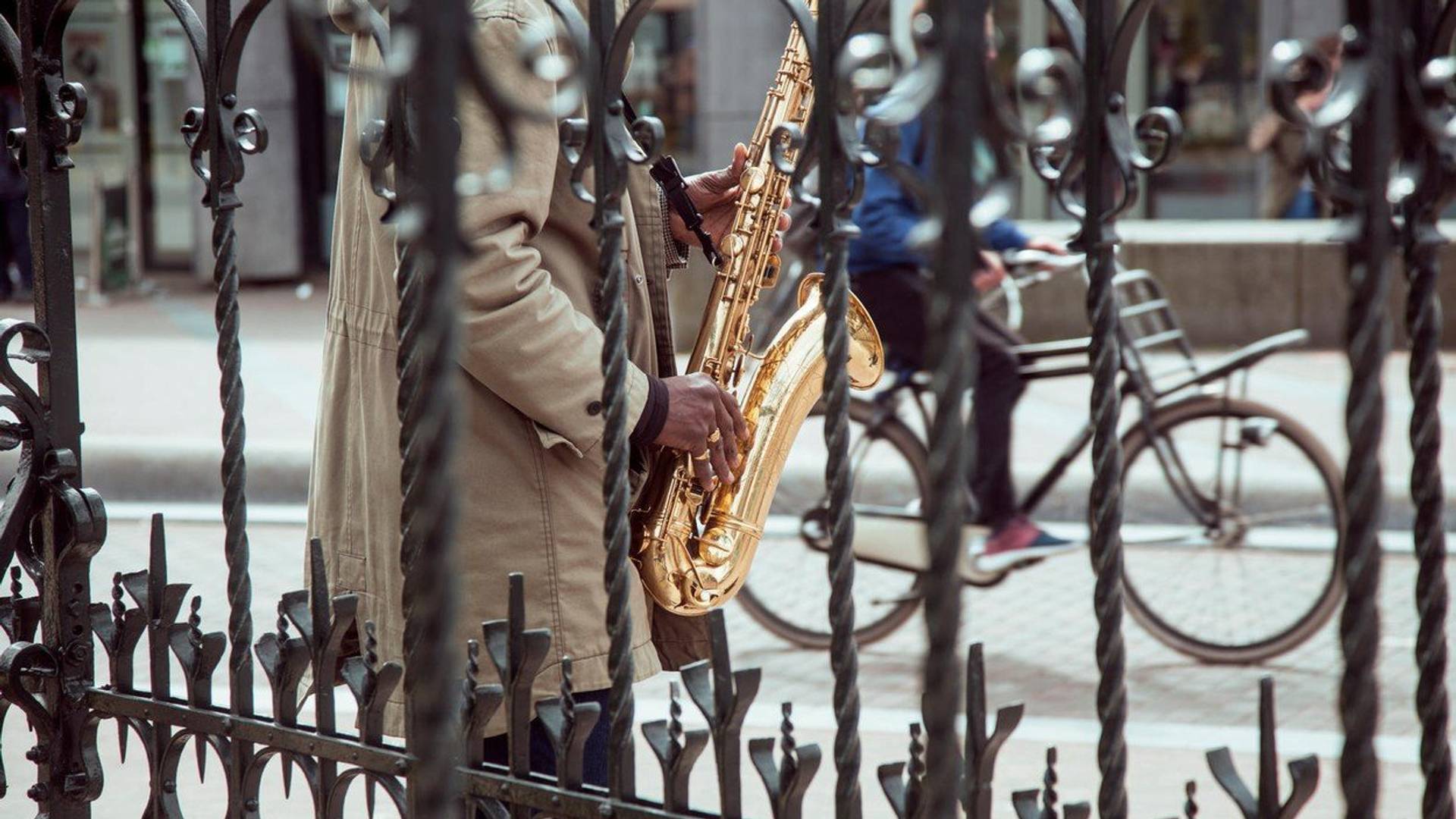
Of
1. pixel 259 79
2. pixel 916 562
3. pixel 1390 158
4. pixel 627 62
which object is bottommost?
pixel 916 562

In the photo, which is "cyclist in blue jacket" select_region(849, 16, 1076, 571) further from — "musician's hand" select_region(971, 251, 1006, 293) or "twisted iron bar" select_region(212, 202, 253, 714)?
"twisted iron bar" select_region(212, 202, 253, 714)

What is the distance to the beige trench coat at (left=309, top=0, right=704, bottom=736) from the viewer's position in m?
2.45

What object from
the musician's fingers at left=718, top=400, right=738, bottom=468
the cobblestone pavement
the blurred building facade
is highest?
the blurred building facade

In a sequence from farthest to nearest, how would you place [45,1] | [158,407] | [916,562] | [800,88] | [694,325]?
[694,325]
[158,407]
[916,562]
[800,88]
[45,1]

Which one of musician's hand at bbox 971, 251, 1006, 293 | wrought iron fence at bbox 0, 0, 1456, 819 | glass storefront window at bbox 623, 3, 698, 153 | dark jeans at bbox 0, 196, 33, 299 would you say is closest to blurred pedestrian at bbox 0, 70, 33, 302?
dark jeans at bbox 0, 196, 33, 299

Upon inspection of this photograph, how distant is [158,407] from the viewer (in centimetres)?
938

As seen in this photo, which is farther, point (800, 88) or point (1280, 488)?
point (1280, 488)

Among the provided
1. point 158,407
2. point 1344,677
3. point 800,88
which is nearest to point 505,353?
point 800,88

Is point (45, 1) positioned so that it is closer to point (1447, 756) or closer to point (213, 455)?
point (1447, 756)

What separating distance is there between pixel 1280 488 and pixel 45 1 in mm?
4406

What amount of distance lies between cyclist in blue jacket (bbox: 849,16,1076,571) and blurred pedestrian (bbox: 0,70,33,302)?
9597mm

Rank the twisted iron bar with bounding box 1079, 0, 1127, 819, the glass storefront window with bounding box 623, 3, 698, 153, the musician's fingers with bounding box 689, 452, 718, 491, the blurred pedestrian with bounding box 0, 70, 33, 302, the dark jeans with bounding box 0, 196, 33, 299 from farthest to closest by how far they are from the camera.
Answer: the glass storefront window with bounding box 623, 3, 698, 153
the dark jeans with bounding box 0, 196, 33, 299
the blurred pedestrian with bounding box 0, 70, 33, 302
the musician's fingers with bounding box 689, 452, 718, 491
the twisted iron bar with bounding box 1079, 0, 1127, 819

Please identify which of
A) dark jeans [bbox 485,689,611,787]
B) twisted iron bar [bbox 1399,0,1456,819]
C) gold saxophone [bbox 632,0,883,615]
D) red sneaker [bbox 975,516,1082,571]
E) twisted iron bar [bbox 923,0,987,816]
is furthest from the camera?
red sneaker [bbox 975,516,1082,571]

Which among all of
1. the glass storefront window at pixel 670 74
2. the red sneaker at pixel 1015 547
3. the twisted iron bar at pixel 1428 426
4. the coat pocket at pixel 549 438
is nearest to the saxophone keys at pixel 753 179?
the coat pocket at pixel 549 438
